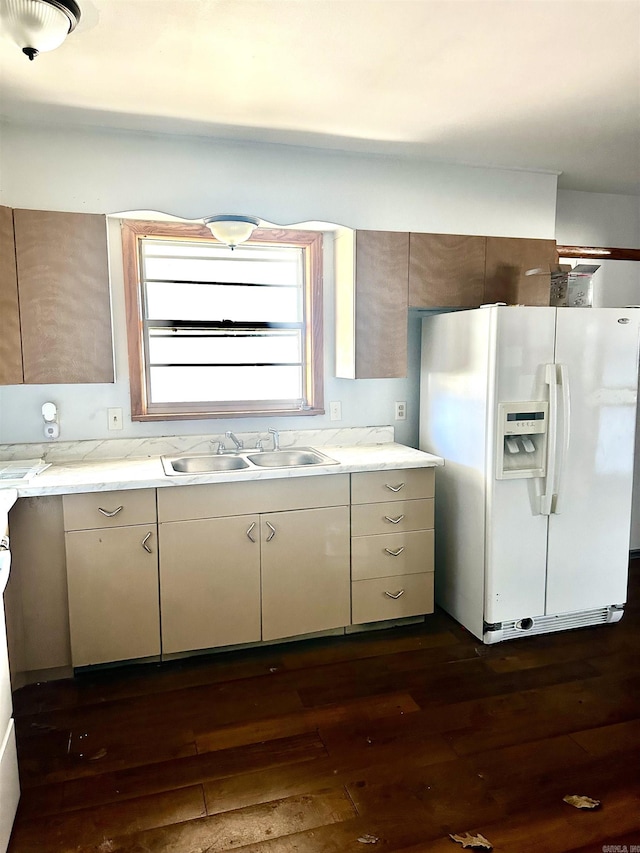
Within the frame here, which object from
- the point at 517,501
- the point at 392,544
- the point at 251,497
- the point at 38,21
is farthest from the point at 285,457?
the point at 38,21

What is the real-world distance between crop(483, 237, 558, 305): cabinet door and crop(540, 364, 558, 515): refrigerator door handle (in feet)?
2.25

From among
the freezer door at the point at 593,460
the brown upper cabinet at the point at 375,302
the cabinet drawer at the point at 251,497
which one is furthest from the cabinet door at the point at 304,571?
the freezer door at the point at 593,460

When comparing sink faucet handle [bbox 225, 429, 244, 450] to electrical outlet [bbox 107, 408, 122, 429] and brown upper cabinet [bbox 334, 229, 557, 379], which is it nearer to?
electrical outlet [bbox 107, 408, 122, 429]

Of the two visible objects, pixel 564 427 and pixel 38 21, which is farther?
pixel 564 427

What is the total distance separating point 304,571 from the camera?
9.29ft

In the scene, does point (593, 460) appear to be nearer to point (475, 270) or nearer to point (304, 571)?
point (475, 270)

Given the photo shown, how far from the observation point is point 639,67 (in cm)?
220

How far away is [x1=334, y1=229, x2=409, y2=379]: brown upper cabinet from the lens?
10.1 feet

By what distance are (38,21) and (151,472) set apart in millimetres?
1695

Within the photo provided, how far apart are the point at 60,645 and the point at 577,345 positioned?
279cm

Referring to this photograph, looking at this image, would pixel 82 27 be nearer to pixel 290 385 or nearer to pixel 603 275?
pixel 290 385

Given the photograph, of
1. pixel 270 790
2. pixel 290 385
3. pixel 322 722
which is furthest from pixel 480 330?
pixel 270 790

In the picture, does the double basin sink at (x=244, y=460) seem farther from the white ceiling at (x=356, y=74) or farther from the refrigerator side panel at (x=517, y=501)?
the white ceiling at (x=356, y=74)

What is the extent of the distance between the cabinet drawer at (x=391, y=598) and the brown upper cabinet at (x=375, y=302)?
1.08 m
